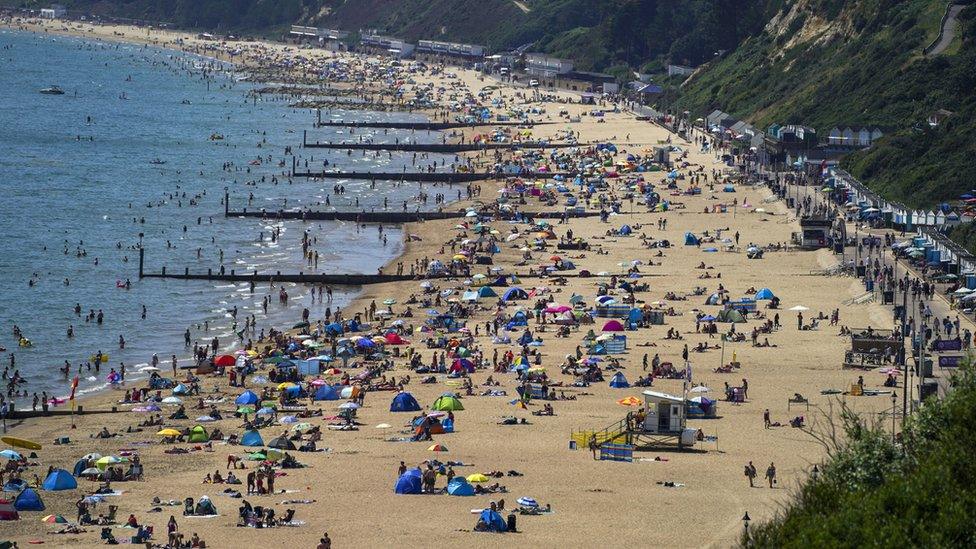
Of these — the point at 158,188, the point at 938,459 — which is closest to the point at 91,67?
the point at 158,188

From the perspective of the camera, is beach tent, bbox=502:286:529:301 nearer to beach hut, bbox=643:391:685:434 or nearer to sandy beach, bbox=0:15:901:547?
sandy beach, bbox=0:15:901:547

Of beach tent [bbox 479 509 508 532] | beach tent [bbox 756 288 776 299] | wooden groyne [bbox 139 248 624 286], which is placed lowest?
beach tent [bbox 479 509 508 532]

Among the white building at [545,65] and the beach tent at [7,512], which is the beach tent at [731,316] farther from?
the white building at [545,65]

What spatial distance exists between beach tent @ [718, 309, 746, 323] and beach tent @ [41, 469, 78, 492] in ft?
83.6

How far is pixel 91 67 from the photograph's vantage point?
194 metres

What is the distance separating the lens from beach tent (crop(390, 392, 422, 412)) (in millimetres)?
44688

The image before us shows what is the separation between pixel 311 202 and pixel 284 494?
5323 cm

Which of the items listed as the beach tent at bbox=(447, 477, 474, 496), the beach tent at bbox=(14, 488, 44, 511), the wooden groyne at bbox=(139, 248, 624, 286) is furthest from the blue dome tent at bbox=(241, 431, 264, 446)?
the wooden groyne at bbox=(139, 248, 624, 286)

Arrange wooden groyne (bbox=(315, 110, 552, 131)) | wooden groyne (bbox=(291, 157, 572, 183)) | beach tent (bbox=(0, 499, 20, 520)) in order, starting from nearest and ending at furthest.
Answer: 1. beach tent (bbox=(0, 499, 20, 520))
2. wooden groyne (bbox=(291, 157, 572, 183))
3. wooden groyne (bbox=(315, 110, 552, 131))

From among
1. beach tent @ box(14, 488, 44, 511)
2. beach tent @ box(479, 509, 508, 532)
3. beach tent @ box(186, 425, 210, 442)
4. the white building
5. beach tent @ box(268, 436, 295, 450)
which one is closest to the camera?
beach tent @ box(479, 509, 508, 532)

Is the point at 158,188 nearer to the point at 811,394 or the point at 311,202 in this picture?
the point at 311,202

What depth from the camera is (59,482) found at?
122 ft

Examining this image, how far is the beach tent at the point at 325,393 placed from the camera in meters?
46.9

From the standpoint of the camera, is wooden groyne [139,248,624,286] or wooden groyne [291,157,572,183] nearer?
wooden groyne [139,248,624,286]
